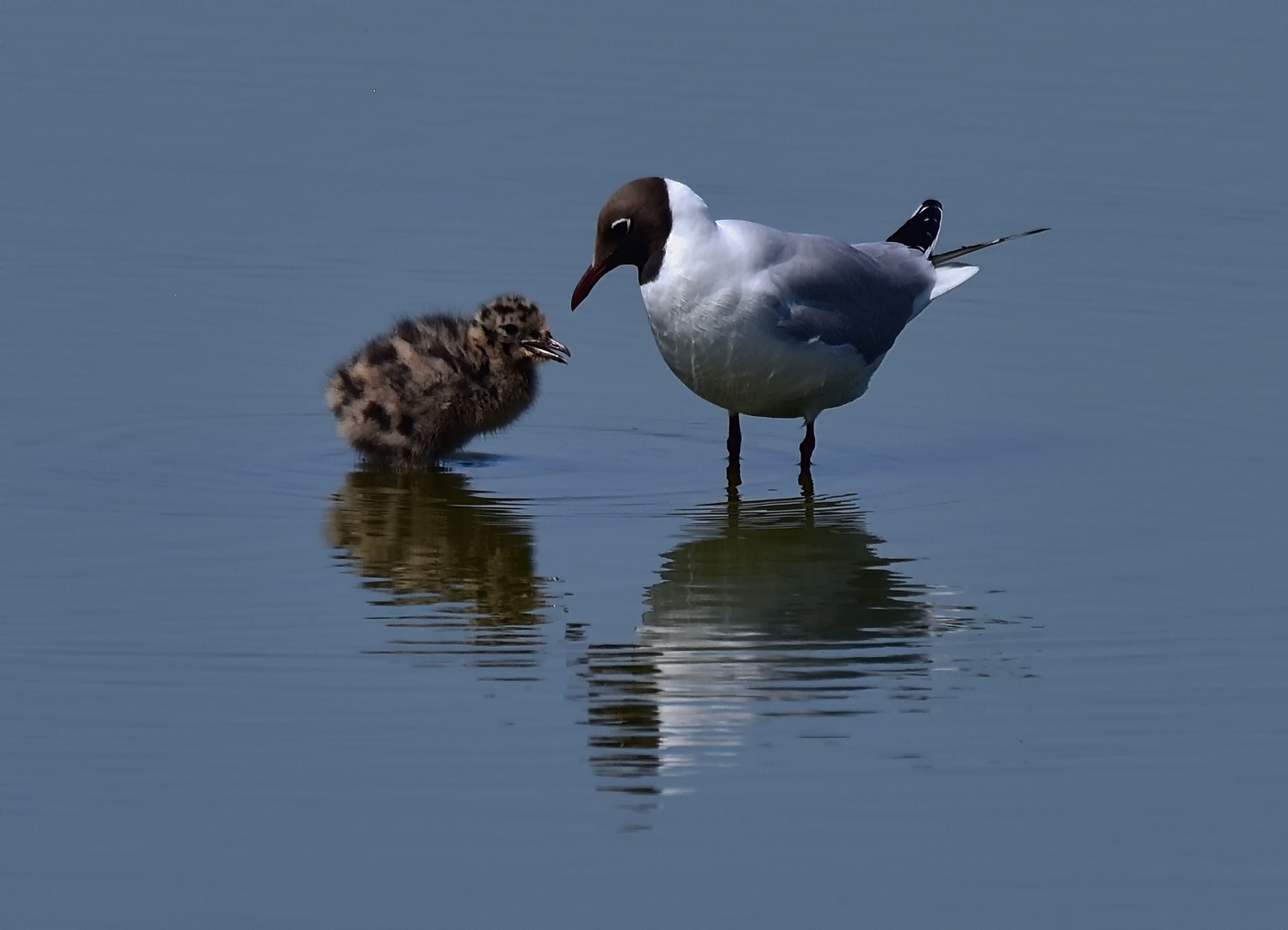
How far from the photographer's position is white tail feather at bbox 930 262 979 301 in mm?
12398

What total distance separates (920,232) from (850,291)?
151 cm

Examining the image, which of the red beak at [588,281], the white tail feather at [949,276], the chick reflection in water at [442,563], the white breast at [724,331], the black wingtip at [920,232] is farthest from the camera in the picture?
the black wingtip at [920,232]

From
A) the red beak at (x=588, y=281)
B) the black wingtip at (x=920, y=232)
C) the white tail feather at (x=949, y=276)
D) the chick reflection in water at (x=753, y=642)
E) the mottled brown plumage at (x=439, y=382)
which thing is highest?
the black wingtip at (x=920, y=232)

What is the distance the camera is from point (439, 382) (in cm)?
1109

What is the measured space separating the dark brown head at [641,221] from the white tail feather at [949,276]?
2090 mm

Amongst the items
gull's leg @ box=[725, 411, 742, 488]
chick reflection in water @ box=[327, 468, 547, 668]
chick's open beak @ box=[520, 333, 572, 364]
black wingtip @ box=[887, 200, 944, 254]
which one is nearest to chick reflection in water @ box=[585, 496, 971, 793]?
chick reflection in water @ box=[327, 468, 547, 668]

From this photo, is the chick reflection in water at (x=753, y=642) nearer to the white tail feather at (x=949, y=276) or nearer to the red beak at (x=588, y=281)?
the red beak at (x=588, y=281)

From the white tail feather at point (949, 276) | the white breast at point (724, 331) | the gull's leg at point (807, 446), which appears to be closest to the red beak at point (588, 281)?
the white breast at point (724, 331)

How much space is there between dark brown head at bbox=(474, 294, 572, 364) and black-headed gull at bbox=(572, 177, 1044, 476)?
37 cm

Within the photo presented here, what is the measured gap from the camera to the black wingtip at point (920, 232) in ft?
41.6

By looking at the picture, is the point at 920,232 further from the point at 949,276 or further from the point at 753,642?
the point at 753,642

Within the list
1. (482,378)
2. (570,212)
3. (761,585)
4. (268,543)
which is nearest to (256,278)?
(570,212)

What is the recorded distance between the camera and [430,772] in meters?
7.02

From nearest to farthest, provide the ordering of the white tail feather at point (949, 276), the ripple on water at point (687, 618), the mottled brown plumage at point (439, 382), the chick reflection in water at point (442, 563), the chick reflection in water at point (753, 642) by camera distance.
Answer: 1. the chick reflection in water at point (753, 642)
2. the ripple on water at point (687, 618)
3. the chick reflection in water at point (442, 563)
4. the mottled brown plumage at point (439, 382)
5. the white tail feather at point (949, 276)
